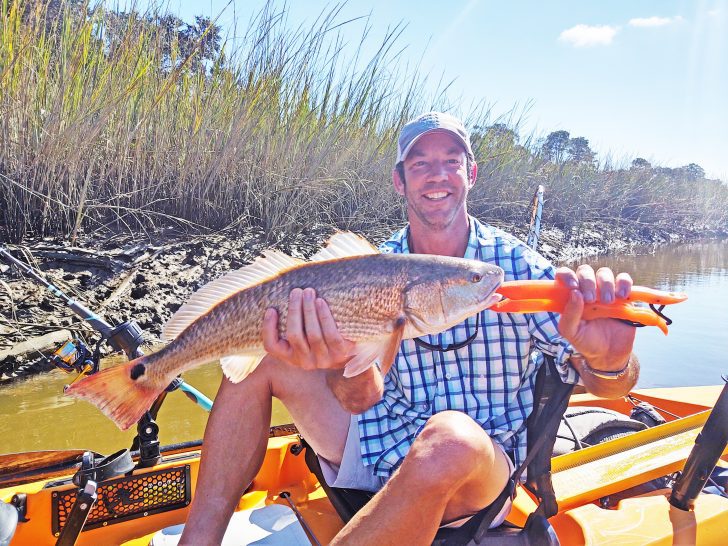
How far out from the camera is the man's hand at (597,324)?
69.9 inches

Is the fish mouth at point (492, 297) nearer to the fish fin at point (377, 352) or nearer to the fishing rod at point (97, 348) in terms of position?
the fish fin at point (377, 352)

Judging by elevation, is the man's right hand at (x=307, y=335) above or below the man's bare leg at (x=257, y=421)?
above

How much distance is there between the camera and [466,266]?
1.91 meters

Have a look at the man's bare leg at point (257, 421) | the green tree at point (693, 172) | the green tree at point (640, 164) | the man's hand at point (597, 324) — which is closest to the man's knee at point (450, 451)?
the man's hand at point (597, 324)

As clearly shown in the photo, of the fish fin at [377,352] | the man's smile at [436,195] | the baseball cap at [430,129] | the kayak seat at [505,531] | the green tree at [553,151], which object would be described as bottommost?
the kayak seat at [505,531]

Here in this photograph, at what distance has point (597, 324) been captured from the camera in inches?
73.2

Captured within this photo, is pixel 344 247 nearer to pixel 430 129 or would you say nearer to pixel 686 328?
pixel 430 129

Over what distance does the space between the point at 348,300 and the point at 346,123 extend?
20.8 ft

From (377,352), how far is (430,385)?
47 centimetres

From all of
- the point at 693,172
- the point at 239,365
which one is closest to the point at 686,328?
the point at 239,365

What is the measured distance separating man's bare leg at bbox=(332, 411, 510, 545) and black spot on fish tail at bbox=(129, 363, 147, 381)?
0.84 metres

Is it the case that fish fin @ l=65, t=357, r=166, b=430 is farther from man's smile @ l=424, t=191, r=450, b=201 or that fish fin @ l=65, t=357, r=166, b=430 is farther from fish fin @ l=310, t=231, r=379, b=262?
A: man's smile @ l=424, t=191, r=450, b=201

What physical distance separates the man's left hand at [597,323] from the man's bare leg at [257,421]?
982mm

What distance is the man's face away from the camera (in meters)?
2.47
